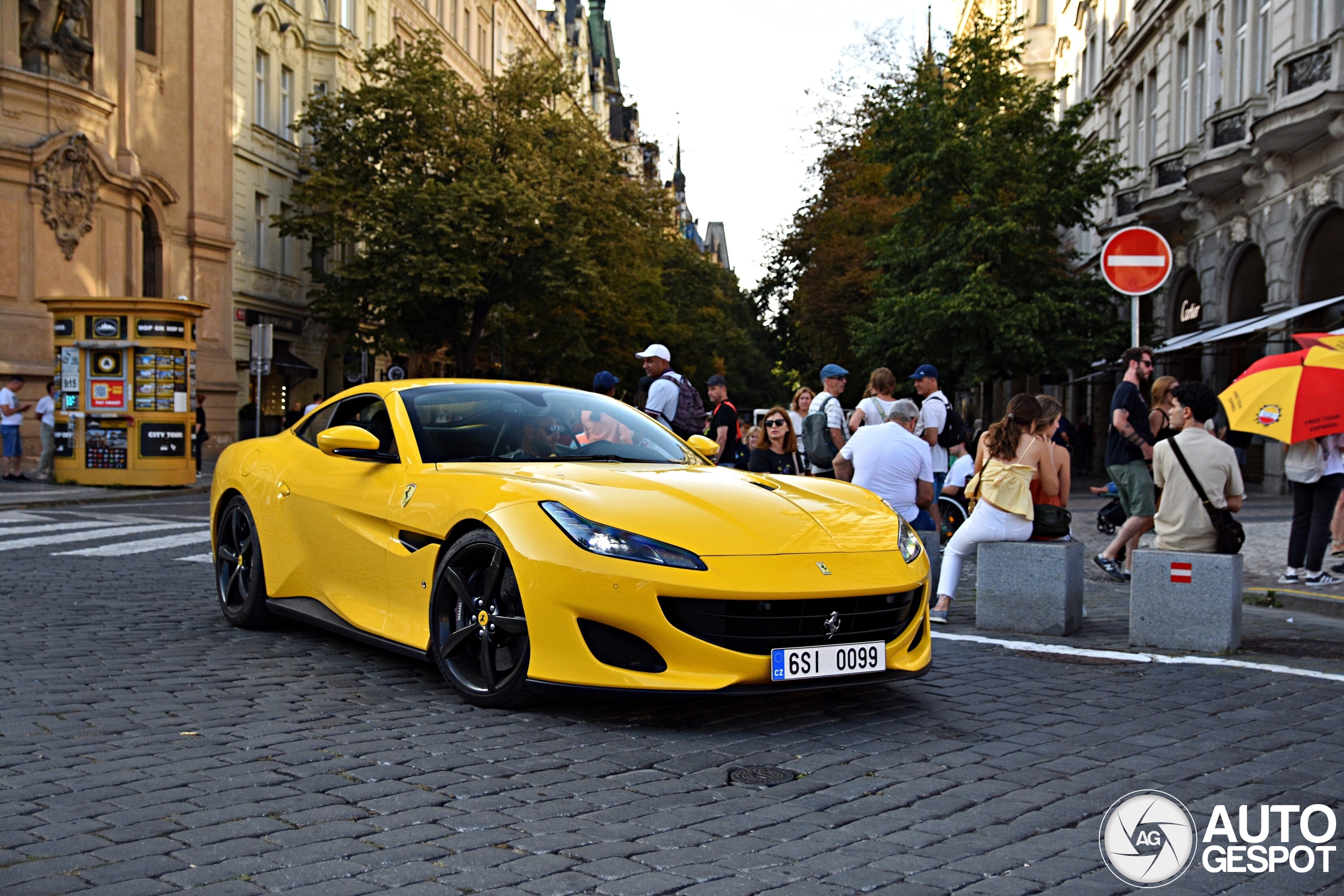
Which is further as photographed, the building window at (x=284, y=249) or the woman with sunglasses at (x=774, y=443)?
the building window at (x=284, y=249)

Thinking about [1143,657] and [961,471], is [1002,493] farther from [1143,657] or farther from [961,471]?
[961,471]

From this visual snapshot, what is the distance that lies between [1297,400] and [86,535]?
11450 millimetres

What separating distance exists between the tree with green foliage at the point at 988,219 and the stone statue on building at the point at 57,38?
16.9 meters

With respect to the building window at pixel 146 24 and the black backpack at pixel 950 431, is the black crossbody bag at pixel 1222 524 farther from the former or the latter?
the building window at pixel 146 24

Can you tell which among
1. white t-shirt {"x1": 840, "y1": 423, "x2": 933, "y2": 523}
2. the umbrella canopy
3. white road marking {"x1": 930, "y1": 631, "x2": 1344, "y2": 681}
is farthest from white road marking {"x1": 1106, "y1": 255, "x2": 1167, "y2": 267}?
white road marking {"x1": 930, "y1": 631, "x2": 1344, "y2": 681}

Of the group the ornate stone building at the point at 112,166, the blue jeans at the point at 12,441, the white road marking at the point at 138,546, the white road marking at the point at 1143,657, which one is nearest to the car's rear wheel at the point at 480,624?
the white road marking at the point at 1143,657

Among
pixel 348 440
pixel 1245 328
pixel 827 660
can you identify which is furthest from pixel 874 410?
pixel 1245 328

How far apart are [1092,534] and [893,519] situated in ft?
35.8

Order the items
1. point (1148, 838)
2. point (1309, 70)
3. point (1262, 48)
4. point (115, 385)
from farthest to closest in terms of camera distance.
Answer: point (1262, 48) → point (115, 385) → point (1309, 70) → point (1148, 838)

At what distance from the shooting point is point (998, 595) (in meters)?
8.55

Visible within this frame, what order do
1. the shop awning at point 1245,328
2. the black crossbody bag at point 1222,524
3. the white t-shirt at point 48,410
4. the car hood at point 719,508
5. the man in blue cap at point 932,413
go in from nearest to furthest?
the car hood at point 719,508 → the black crossbody bag at point 1222,524 → the man in blue cap at point 932,413 → the shop awning at point 1245,328 → the white t-shirt at point 48,410

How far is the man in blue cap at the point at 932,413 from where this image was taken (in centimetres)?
1174

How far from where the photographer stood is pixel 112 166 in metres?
29.4

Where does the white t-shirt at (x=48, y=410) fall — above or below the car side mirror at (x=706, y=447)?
above
